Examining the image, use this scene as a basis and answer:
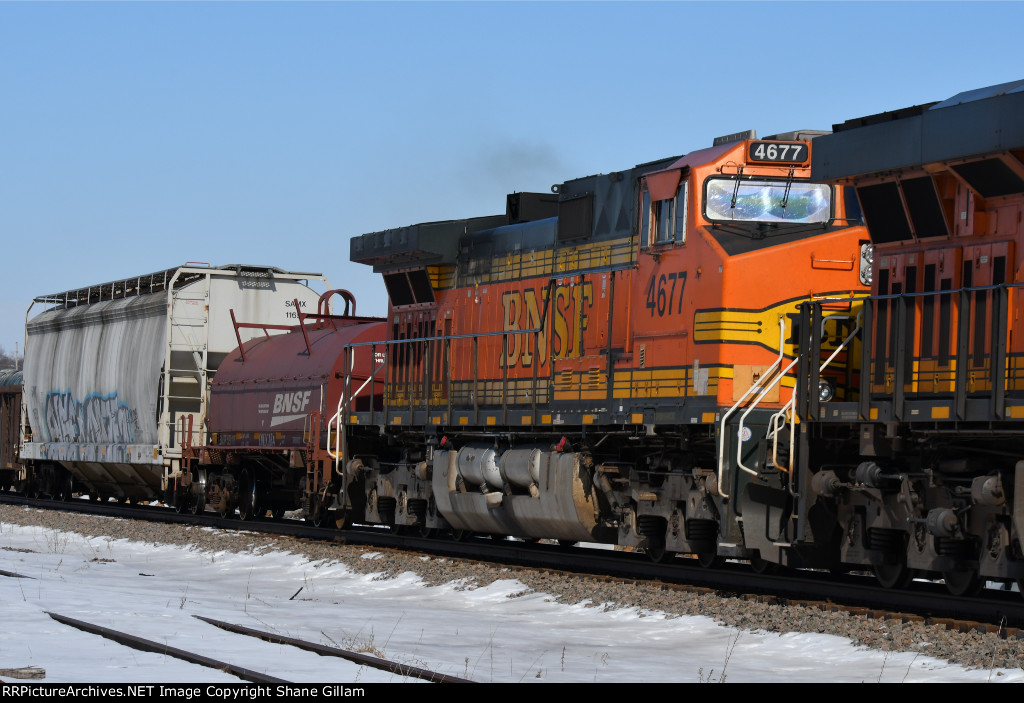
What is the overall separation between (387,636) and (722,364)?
4317 millimetres

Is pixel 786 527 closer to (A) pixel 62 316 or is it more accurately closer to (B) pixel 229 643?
(B) pixel 229 643

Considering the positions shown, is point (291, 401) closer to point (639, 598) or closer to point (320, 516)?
point (320, 516)

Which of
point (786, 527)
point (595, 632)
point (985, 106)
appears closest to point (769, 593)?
point (786, 527)

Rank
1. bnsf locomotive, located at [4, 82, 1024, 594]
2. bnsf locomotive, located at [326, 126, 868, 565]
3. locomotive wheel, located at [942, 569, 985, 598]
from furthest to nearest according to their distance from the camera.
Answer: bnsf locomotive, located at [326, 126, 868, 565] → locomotive wheel, located at [942, 569, 985, 598] → bnsf locomotive, located at [4, 82, 1024, 594]

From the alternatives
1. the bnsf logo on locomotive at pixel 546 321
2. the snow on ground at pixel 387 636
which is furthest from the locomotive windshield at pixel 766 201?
the snow on ground at pixel 387 636

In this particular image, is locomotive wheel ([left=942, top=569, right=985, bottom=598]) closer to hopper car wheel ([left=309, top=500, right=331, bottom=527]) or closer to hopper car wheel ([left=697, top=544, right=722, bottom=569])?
hopper car wheel ([left=697, top=544, right=722, bottom=569])

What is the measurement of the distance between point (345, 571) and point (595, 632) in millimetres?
5722

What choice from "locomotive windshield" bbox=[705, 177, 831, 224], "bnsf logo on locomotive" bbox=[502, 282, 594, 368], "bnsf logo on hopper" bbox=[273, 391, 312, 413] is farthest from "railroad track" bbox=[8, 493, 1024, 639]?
"locomotive windshield" bbox=[705, 177, 831, 224]

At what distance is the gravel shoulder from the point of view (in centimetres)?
999

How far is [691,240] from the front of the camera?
1408 cm

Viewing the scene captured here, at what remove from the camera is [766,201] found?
550 inches

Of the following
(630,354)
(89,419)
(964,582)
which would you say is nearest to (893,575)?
(964,582)

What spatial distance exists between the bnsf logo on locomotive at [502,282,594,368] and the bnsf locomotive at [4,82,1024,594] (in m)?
0.04

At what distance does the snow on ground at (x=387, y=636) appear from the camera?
9047 mm
